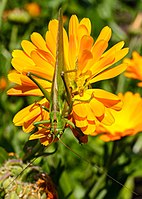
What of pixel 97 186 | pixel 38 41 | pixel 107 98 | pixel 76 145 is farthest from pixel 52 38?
pixel 76 145

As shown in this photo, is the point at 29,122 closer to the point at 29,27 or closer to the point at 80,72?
the point at 80,72

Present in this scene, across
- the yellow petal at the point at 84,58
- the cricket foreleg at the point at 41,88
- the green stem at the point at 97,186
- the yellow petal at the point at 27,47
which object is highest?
the yellow petal at the point at 27,47

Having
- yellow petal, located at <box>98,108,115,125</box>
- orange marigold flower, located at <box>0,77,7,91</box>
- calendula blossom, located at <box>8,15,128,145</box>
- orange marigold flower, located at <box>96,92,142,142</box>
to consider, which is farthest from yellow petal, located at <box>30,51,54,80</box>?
orange marigold flower, located at <box>0,77,7,91</box>

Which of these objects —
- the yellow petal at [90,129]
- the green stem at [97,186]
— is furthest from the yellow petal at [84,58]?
the green stem at [97,186]

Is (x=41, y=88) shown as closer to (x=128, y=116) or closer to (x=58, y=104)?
(x=58, y=104)

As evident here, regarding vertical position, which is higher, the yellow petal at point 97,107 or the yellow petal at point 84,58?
the yellow petal at point 84,58

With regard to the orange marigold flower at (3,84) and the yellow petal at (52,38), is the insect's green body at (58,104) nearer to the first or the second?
the yellow petal at (52,38)

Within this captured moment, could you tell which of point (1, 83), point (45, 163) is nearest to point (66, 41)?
point (45, 163)
